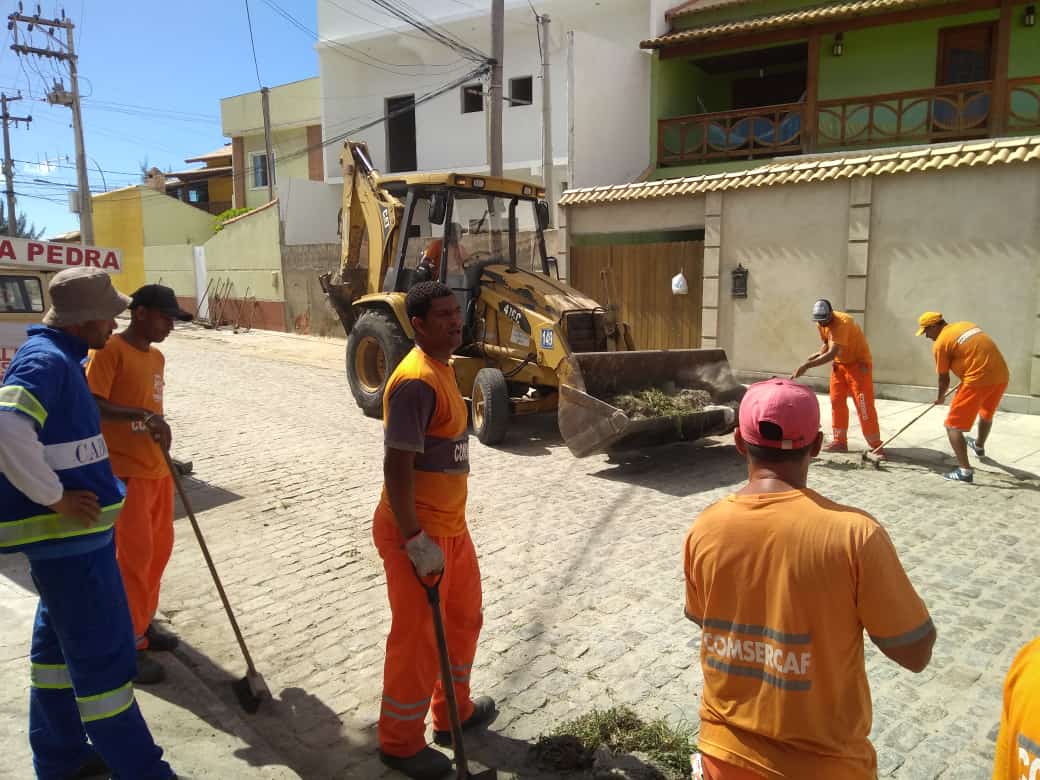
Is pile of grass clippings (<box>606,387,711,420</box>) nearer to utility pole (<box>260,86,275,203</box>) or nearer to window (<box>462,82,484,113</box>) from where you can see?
window (<box>462,82,484,113</box>)

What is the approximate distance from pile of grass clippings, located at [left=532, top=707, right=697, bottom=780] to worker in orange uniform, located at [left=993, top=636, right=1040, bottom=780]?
172 centimetres

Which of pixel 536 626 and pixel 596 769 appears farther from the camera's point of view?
pixel 536 626

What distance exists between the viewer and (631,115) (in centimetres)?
1686

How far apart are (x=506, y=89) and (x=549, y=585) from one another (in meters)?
18.4

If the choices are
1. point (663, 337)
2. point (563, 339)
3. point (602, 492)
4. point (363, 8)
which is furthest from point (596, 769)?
point (363, 8)

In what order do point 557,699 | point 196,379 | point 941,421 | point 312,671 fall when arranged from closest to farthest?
point 557,699 → point 312,671 → point 941,421 → point 196,379

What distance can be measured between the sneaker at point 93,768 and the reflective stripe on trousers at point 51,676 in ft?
1.06

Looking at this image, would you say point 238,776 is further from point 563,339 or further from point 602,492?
point 563,339

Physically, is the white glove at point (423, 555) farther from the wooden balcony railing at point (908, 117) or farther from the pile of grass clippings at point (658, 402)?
the wooden balcony railing at point (908, 117)

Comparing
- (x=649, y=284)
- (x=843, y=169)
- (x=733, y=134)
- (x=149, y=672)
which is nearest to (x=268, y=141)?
(x=733, y=134)

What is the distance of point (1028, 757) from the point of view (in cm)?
128

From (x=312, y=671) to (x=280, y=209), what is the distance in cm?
1848

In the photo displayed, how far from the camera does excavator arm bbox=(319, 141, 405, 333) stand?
31.9ft

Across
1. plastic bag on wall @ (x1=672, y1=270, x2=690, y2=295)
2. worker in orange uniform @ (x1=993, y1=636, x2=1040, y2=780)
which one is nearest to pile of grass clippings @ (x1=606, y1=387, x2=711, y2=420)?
plastic bag on wall @ (x1=672, y1=270, x2=690, y2=295)
